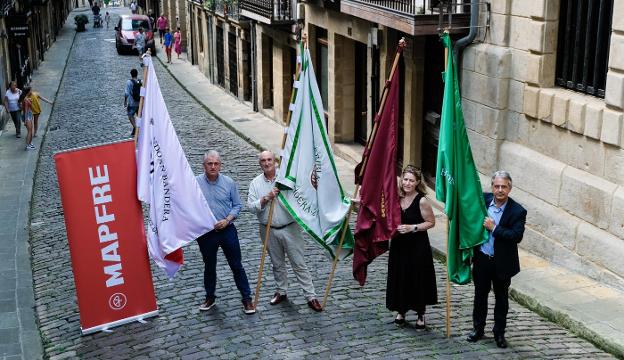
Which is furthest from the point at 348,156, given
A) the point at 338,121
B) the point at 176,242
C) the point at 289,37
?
the point at 176,242

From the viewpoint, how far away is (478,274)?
8.80 metres

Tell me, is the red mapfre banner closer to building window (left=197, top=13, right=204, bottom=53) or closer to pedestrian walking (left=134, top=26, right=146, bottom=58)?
building window (left=197, top=13, right=204, bottom=53)

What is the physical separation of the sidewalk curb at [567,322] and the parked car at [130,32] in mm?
34675

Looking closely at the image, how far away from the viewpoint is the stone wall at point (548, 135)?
420 inches

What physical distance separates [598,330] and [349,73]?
12188mm

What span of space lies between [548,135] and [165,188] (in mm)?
5283

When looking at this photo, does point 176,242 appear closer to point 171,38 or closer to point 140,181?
point 140,181

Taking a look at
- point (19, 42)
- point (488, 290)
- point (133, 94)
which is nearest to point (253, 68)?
point (133, 94)

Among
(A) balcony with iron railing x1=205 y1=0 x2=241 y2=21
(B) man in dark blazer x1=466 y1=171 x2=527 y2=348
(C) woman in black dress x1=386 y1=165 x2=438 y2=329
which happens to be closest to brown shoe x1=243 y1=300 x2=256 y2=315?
(C) woman in black dress x1=386 y1=165 x2=438 y2=329

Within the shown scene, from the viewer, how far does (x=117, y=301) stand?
973 centimetres

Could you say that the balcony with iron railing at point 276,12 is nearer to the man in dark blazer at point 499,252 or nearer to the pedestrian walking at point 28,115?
the pedestrian walking at point 28,115

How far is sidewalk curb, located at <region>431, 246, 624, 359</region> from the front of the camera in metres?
8.92

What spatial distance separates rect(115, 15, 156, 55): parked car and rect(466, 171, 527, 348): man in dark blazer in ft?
118

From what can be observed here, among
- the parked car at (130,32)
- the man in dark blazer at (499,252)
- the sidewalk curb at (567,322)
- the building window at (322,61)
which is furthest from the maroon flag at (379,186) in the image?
the parked car at (130,32)
